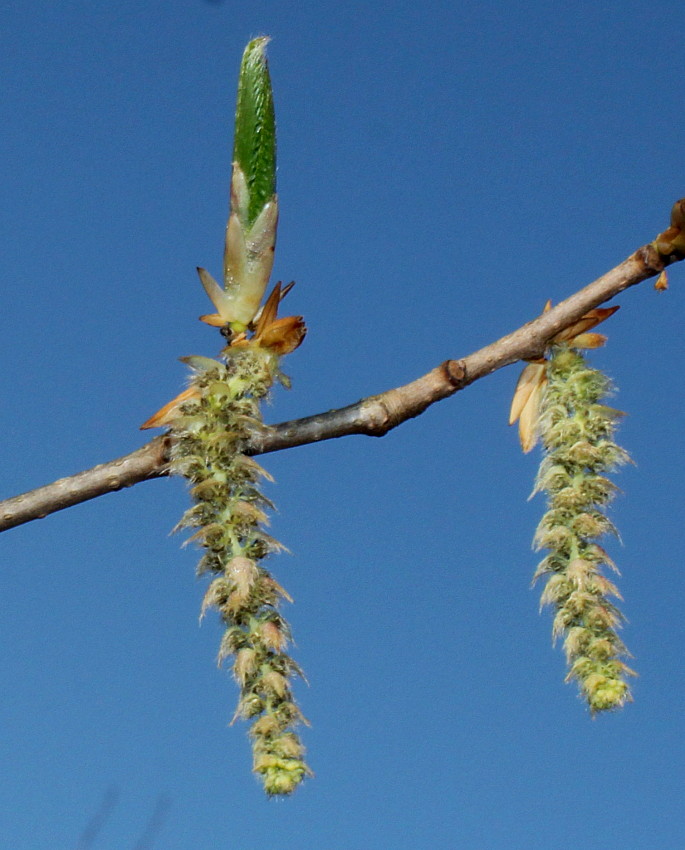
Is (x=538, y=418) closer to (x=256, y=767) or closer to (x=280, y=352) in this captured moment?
(x=280, y=352)

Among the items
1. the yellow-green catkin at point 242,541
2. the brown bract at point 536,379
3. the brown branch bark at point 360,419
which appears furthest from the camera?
the brown bract at point 536,379

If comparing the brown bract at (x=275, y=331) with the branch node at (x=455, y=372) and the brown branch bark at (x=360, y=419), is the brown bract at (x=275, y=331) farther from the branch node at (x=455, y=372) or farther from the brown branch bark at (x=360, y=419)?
the branch node at (x=455, y=372)

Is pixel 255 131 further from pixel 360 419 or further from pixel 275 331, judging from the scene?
pixel 360 419

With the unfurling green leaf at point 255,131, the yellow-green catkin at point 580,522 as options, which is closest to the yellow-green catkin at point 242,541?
the unfurling green leaf at point 255,131

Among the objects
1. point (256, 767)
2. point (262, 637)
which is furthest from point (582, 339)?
point (256, 767)

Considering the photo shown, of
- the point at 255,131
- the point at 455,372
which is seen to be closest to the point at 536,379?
the point at 455,372

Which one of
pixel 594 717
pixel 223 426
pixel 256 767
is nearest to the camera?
pixel 256 767
